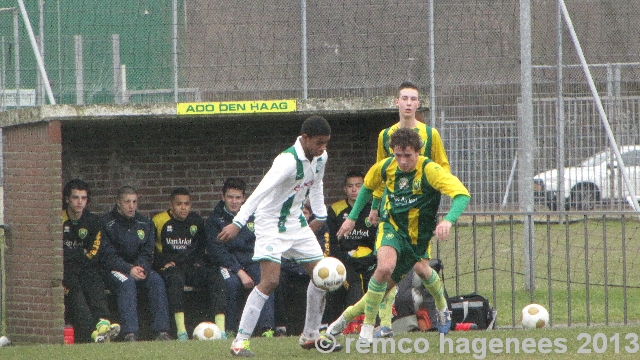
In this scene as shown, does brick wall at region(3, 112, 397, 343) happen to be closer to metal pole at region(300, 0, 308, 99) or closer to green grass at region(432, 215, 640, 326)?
metal pole at region(300, 0, 308, 99)

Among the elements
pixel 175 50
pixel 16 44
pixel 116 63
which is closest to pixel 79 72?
pixel 116 63

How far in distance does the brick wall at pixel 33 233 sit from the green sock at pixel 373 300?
3434mm

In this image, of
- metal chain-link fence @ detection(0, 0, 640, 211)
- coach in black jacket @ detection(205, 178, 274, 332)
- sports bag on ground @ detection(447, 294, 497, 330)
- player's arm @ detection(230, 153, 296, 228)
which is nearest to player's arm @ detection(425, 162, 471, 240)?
player's arm @ detection(230, 153, 296, 228)

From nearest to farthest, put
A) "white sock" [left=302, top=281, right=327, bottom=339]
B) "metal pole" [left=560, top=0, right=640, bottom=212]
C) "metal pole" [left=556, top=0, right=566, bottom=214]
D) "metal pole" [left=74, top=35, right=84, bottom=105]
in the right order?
1. "white sock" [left=302, top=281, right=327, bottom=339]
2. "metal pole" [left=74, top=35, right=84, bottom=105]
3. "metal pole" [left=560, top=0, right=640, bottom=212]
4. "metal pole" [left=556, top=0, right=566, bottom=214]

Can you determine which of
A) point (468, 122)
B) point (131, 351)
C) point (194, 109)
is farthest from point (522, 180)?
point (131, 351)

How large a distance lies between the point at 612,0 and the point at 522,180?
2.94 meters

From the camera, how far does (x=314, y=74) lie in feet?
38.2

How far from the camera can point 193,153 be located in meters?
12.0

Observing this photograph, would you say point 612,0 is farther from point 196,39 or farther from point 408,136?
point 408,136

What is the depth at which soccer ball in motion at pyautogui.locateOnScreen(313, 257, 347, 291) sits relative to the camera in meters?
7.90

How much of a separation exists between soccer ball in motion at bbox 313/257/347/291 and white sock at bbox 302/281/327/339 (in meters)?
0.20

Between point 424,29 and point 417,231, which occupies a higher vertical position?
point 424,29

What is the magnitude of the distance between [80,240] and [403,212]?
148 inches

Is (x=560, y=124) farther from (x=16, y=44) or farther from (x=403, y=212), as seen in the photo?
(x=16, y=44)
